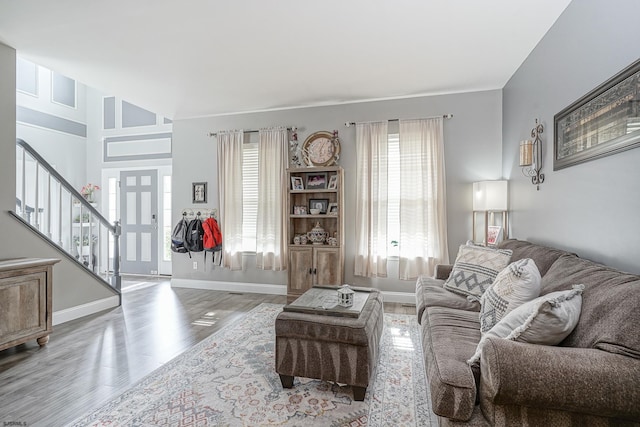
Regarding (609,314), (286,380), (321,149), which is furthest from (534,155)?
Answer: (286,380)

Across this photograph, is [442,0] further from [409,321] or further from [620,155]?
[409,321]

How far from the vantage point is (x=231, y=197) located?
5008mm

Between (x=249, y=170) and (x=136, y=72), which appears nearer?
(x=136, y=72)

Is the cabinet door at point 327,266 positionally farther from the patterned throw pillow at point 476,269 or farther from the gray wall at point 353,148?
the patterned throw pillow at point 476,269

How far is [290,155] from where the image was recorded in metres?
4.75

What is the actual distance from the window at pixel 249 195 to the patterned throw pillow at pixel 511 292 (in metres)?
3.67

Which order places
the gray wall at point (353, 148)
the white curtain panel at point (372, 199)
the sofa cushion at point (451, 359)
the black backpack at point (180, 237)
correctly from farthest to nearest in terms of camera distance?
the black backpack at point (180, 237) < the white curtain panel at point (372, 199) < the gray wall at point (353, 148) < the sofa cushion at point (451, 359)

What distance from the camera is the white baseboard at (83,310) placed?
3525mm

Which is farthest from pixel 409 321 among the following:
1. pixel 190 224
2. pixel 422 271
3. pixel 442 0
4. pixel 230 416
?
pixel 190 224

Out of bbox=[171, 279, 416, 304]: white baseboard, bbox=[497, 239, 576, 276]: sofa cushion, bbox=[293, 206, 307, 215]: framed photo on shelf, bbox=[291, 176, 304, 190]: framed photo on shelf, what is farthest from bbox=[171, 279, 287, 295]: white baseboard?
bbox=[497, 239, 576, 276]: sofa cushion

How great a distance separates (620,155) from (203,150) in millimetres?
5011

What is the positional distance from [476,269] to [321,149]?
2.61 meters

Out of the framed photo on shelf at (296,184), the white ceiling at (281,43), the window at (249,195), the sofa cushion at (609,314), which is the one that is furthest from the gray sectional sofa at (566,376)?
the window at (249,195)

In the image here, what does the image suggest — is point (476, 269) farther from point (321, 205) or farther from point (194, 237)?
point (194, 237)
